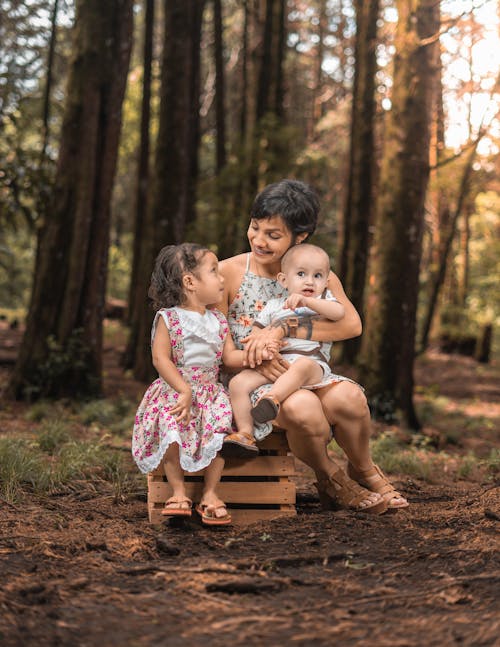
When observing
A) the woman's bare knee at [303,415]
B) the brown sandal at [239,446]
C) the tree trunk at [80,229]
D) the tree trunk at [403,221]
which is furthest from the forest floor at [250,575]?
the tree trunk at [403,221]

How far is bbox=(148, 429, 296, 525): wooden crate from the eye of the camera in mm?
4637

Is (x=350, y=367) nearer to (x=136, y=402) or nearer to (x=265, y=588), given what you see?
(x=136, y=402)

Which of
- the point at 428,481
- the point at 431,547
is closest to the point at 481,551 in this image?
the point at 431,547

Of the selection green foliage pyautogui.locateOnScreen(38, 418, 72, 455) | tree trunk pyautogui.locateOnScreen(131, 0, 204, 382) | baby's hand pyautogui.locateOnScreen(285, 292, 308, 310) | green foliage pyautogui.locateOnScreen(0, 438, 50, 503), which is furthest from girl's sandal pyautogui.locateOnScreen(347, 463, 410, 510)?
tree trunk pyautogui.locateOnScreen(131, 0, 204, 382)

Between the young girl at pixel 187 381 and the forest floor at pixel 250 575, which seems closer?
the forest floor at pixel 250 575

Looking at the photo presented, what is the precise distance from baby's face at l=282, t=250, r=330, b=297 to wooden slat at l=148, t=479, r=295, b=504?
112 cm

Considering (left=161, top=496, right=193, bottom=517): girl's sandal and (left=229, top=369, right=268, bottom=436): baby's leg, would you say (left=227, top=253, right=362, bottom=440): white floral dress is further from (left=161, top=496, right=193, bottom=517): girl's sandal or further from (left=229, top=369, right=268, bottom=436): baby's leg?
(left=161, top=496, right=193, bottom=517): girl's sandal

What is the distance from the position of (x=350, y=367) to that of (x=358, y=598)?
1192cm

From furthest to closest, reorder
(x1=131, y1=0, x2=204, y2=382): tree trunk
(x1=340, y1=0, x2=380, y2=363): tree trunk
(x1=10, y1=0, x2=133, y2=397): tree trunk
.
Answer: (x1=340, y1=0, x2=380, y2=363): tree trunk → (x1=131, y1=0, x2=204, y2=382): tree trunk → (x1=10, y1=0, x2=133, y2=397): tree trunk

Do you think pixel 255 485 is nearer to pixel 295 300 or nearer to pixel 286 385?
pixel 286 385

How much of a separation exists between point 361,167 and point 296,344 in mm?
11225

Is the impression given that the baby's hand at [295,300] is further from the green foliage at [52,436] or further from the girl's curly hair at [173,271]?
the green foliage at [52,436]

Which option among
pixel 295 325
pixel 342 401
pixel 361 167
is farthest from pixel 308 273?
pixel 361 167

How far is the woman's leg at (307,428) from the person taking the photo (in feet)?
14.7
